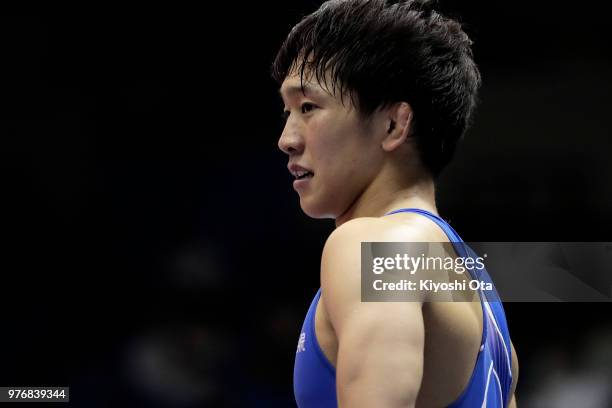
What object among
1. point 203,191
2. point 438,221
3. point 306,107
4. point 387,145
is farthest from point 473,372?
point 203,191

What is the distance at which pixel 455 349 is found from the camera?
1042 millimetres

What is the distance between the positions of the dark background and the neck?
6.78ft

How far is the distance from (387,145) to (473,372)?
0.39 metres

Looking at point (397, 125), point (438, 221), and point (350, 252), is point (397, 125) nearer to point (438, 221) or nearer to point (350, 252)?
point (438, 221)

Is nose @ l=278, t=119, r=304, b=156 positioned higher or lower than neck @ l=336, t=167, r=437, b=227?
higher

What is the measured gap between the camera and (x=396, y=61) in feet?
4.17

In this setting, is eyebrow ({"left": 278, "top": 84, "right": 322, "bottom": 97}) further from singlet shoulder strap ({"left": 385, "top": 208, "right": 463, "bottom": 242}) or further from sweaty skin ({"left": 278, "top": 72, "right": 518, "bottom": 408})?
singlet shoulder strap ({"left": 385, "top": 208, "right": 463, "bottom": 242})

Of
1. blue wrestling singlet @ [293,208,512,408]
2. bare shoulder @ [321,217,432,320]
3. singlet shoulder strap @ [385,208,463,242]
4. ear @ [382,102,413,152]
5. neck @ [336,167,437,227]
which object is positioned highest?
ear @ [382,102,413,152]

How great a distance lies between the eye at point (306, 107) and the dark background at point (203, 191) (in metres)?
2.10

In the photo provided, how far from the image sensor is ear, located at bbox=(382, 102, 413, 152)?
125 centimetres

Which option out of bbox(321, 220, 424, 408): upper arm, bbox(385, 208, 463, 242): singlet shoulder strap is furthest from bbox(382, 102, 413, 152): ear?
bbox(321, 220, 424, 408): upper arm

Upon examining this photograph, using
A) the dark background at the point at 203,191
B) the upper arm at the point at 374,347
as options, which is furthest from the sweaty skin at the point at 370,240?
the dark background at the point at 203,191

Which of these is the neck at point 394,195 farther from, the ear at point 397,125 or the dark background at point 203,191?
the dark background at point 203,191

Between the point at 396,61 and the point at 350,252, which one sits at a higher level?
the point at 396,61
